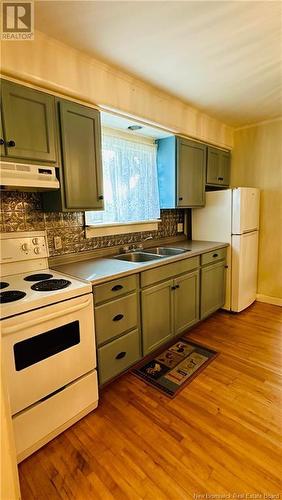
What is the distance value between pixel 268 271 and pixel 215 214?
1.13 metres

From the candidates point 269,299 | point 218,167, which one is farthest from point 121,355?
point 218,167

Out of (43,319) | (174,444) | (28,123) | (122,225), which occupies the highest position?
(28,123)

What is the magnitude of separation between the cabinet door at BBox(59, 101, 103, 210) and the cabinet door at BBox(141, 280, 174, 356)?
0.85 metres

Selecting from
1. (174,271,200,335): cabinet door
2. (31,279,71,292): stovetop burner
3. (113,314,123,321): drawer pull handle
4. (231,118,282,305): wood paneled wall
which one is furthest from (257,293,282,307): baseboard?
(31,279,71,292): stovetop burner

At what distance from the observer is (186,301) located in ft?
8.23

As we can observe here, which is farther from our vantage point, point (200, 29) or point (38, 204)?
point (38, 204)

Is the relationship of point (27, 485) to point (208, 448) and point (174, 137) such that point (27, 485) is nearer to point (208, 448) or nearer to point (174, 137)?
point (208, 448)

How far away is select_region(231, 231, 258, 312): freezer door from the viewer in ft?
9.90

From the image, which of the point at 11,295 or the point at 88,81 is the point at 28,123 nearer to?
the point at 88,81

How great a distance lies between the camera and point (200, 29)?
1.54m

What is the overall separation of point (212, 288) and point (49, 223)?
1.91 metres

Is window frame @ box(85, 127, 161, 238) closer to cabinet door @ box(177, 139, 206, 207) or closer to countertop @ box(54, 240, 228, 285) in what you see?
countertop @ box(54, 240, 228, 285)

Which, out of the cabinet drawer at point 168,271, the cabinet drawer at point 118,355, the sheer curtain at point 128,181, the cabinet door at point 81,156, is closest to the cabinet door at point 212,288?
the cabinet drawer at point 168,271

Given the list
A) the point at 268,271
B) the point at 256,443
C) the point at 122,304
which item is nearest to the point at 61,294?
the point at 122,304
